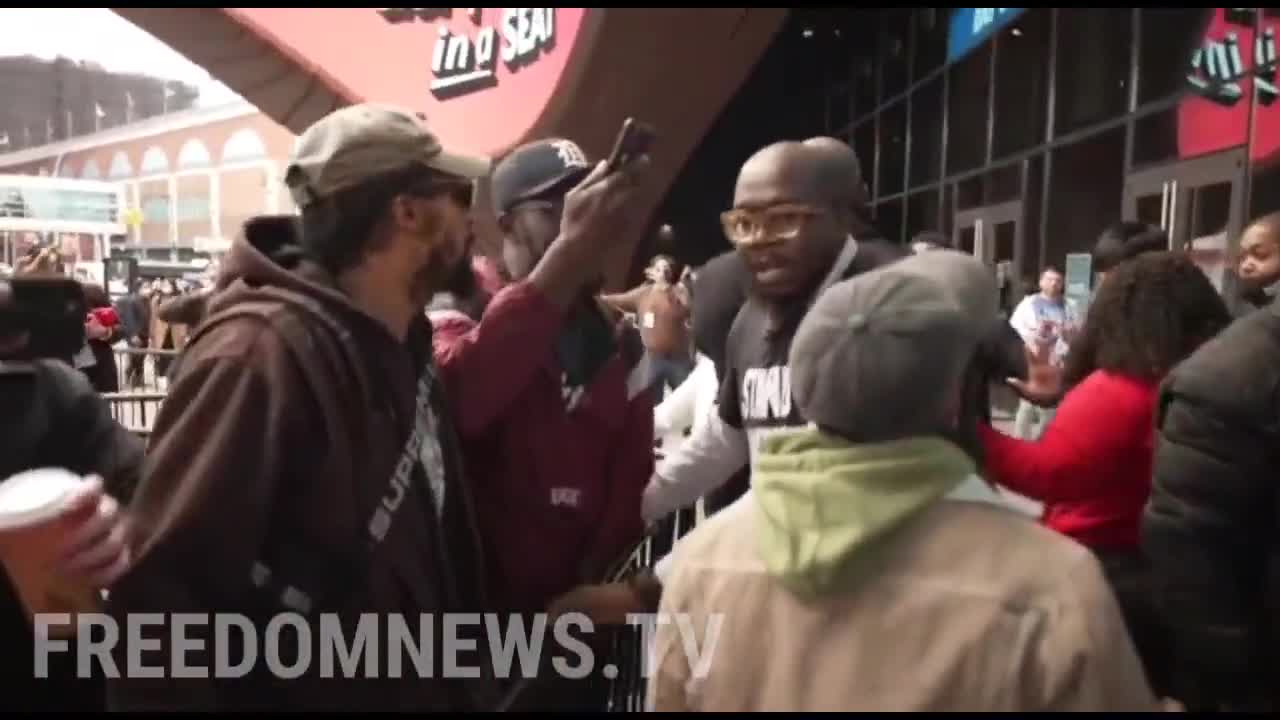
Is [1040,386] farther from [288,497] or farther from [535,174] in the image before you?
[288,497]

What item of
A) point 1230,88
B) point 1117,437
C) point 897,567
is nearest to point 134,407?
point 1117,437

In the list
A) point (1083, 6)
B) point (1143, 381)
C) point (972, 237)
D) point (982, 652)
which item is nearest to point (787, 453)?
point (982, 652)

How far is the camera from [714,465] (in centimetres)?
241

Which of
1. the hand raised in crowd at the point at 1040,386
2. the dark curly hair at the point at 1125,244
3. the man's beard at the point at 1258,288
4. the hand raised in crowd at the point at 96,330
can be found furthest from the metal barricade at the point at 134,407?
the man's beard at the point at 1258,288

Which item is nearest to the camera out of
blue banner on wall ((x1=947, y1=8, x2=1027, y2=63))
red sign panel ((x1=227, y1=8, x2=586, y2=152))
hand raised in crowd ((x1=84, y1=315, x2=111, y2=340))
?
hand raised in crowd ((x1=84, y1=315, x2=111, y2=340))

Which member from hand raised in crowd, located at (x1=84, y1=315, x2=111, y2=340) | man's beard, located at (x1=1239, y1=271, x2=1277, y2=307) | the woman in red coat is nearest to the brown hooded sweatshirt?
the woman in red coat

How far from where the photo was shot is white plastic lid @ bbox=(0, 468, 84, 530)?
1332mm

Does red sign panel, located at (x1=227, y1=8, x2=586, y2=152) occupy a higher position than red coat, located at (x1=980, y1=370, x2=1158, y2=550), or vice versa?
red sign panel, located at (x1=227, y1=8, x2=586, y2=152)

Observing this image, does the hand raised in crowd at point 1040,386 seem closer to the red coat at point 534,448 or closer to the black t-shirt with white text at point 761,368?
the black t-shirt with white text at point 761,368

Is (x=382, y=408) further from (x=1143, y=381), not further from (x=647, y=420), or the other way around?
(x=1143, y=381)

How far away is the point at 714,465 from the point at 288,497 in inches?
46.1

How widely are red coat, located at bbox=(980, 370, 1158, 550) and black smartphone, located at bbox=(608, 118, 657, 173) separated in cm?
102

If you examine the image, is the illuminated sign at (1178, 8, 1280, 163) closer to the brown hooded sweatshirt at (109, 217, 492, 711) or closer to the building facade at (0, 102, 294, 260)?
the brown hooded sweatshirt at (109, 217, 492, 711)

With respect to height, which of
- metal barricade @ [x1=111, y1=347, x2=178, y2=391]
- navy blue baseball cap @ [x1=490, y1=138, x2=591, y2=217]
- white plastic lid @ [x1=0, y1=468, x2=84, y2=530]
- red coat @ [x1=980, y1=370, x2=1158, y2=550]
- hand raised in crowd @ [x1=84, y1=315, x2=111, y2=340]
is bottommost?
metal barricade @ [x1=111, y1=347, x2=178, y2=391]
